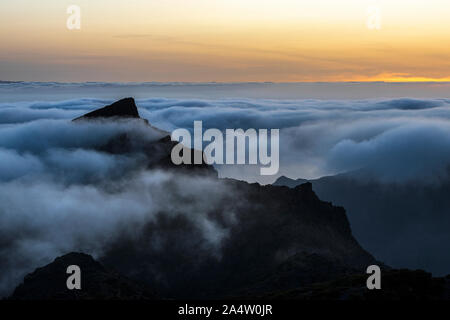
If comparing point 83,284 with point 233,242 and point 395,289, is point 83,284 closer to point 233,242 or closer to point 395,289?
point 395,289

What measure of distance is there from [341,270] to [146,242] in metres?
73.6

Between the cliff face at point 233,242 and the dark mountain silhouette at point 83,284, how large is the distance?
3777 cm

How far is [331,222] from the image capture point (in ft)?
590

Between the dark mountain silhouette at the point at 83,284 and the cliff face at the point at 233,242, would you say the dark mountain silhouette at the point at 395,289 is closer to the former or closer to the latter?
the dark mountain silhouette at the point at 83,284

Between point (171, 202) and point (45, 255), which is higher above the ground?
point (171, 202)

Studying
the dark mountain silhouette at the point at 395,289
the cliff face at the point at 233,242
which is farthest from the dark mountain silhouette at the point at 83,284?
the cliff face at the point at 233,242

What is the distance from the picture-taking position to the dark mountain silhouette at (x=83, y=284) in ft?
296

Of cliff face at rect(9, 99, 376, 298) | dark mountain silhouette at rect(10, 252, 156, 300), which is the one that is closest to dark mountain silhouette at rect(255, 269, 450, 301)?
dark mountain silhouette at rect(10, 252, 156, 300)

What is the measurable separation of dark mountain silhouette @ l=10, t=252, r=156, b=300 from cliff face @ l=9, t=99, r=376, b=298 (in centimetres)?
3777
